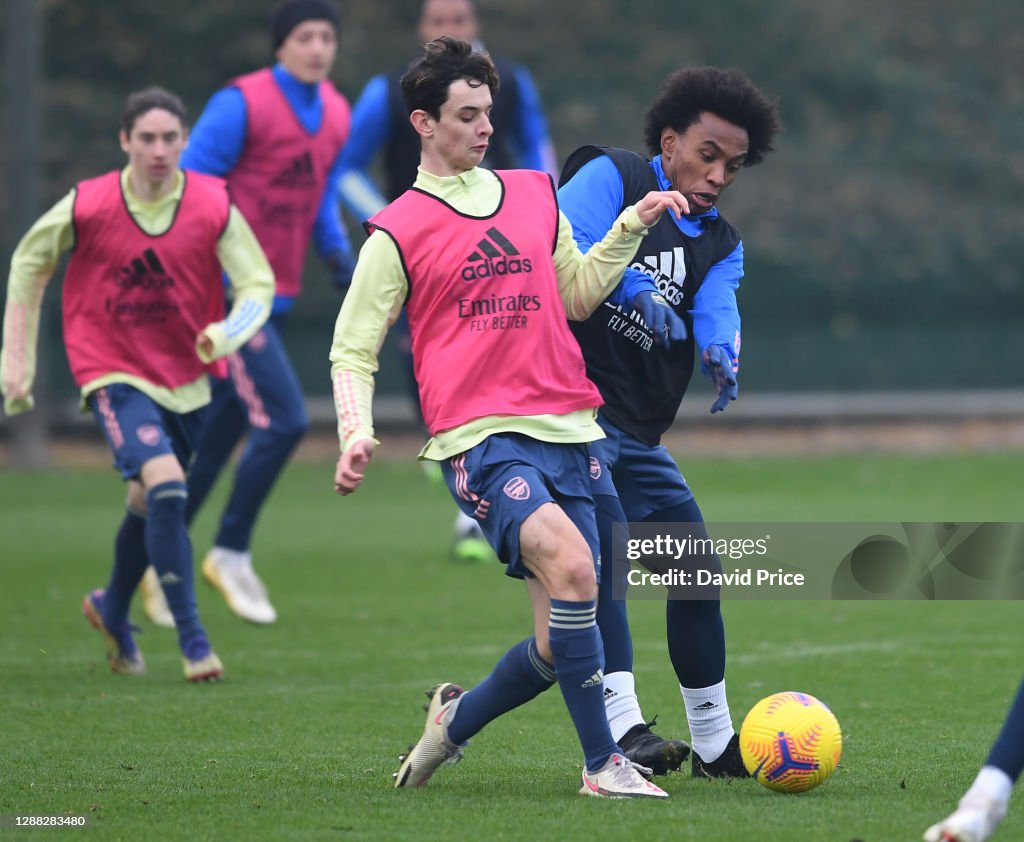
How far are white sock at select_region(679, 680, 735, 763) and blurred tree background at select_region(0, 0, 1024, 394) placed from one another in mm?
12261

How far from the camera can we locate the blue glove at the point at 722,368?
506cm

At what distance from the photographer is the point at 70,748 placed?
567 centimetres

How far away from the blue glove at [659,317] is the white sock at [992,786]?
152 cm

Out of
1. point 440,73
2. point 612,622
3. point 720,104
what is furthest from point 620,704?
point 440,73

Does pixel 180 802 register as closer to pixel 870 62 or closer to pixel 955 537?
pixel 955 537

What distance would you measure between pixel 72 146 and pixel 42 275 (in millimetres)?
11248

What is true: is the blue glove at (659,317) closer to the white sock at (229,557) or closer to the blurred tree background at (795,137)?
the white sock at (229,557)

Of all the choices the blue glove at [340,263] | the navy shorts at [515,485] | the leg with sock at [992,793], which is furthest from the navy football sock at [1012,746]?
the blue glove at [340,263]

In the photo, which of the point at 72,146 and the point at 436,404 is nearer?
Result: the point at 436,404

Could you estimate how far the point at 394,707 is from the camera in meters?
6.47

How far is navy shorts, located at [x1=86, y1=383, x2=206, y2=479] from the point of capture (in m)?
7.18

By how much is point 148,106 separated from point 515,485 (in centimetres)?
343

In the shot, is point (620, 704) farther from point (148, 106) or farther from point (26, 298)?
point (148, 106)

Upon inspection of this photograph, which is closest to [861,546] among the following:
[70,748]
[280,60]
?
[70,748]
